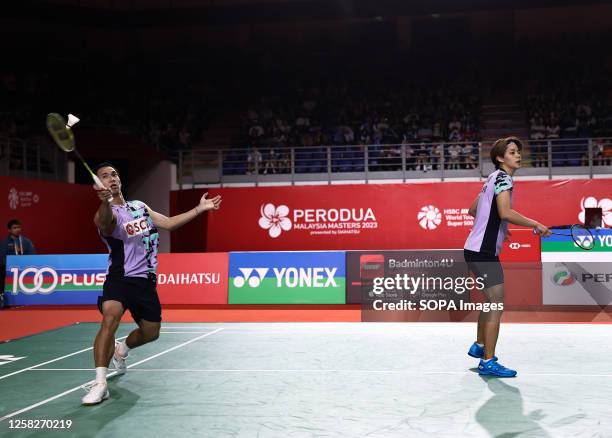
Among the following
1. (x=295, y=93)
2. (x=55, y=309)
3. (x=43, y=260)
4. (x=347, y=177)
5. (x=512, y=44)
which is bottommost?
(x=55, y=309)

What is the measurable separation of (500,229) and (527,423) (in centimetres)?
205

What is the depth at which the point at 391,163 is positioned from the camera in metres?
18.9

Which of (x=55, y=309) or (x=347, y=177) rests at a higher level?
(x=347, y=177)

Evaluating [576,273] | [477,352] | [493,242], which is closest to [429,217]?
[576,273]

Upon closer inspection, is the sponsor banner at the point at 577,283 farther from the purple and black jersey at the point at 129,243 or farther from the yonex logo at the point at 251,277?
the purple and black jersey at the point at 129,243

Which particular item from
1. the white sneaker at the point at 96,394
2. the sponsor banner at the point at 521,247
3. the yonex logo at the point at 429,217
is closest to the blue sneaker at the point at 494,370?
the white sneaker at the point at 96,394

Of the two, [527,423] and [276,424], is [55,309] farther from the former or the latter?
[527,423]

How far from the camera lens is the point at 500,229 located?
19.2 ft

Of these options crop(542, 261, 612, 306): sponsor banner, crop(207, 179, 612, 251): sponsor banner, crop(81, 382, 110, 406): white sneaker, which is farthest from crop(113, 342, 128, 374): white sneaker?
crop(207, 179, 612, 251): sponsor banner

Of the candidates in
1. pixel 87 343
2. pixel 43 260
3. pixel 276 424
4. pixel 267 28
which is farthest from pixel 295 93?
pixel 276 424

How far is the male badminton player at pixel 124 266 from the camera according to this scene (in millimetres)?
5000

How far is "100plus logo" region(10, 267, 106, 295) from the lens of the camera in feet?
41.7

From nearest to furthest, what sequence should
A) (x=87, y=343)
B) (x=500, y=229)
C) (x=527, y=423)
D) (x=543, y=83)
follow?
(x=527, y=423) → (x=500, y=229) → (x=87, y=343) → (x=543, y=83)

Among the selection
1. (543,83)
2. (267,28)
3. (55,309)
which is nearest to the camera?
(55,309)
